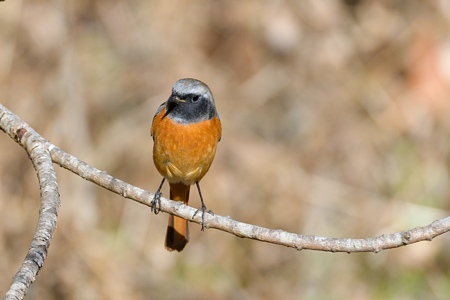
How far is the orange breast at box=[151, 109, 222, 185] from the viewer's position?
4453mm

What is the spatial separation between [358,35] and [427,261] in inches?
114

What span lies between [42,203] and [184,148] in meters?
1.62

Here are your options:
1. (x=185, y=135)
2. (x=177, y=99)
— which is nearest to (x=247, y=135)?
(x=185, y=135)

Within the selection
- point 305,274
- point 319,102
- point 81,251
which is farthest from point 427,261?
point 81,251

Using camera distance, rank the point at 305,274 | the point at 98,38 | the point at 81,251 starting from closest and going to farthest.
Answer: the point at 81,251 → the point at 305,274 → the point at 98,38

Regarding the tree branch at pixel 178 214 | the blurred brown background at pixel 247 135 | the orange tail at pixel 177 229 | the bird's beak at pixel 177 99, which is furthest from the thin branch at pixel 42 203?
the blurred brown background at pixel 247 135

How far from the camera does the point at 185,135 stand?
4.46 m

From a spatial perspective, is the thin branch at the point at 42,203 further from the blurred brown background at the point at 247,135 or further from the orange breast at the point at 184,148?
the blurred brown background at the point at 247,135

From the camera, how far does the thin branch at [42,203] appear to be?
243 centimetres

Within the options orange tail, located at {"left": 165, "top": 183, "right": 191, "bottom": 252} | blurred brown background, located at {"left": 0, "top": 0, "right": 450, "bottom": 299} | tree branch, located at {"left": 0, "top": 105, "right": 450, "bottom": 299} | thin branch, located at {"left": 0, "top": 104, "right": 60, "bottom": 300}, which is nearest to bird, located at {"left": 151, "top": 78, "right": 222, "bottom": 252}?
orange tail, located at {"left": 165, "top": 183, "right": 191, "bottom": 252}

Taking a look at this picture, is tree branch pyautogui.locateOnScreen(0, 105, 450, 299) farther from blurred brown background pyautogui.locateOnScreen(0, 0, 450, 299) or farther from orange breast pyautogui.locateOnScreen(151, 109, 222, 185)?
blurred brown background pyautogui.locateOnScreen(0, 0, 450, 299)

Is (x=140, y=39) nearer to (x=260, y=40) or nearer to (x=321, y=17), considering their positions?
(x=260, y=40)

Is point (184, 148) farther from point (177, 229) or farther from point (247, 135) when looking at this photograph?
point (247, 135)

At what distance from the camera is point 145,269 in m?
7.46
